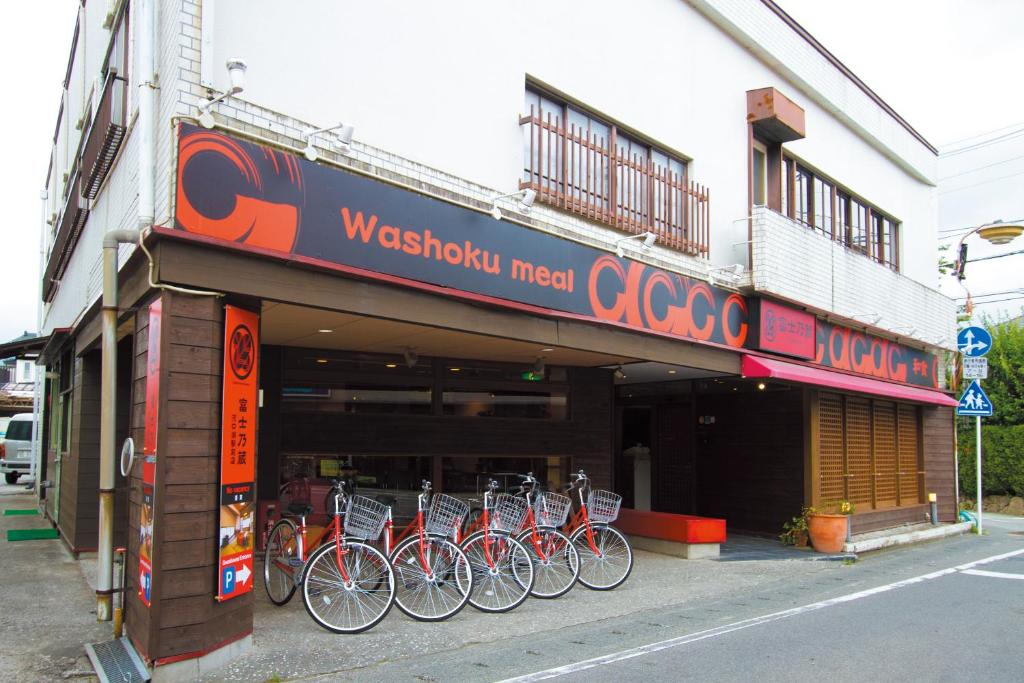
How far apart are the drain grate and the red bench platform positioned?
7.70m

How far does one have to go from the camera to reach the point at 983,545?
14633 millimetres

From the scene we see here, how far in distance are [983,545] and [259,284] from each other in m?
14.3

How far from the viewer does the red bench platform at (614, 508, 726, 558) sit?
11.5 m

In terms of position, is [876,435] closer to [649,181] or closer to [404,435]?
[649,181]

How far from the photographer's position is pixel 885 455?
16.1m

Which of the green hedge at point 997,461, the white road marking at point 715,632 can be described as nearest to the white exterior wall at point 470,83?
the white road marking at point 715,632

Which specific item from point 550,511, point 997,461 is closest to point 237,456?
point 550,511

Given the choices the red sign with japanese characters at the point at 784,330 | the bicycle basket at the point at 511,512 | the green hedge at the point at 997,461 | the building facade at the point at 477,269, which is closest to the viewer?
the building facade at the point at 477,269

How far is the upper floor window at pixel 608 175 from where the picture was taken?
9.82m

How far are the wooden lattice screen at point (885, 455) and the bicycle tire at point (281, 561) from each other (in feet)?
40.0

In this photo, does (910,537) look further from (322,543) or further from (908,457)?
(322,543)

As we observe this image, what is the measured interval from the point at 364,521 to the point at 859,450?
11.1 m

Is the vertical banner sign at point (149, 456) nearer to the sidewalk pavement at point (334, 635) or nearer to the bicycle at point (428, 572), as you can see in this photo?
the sidewalk pavement at point (334, 635)

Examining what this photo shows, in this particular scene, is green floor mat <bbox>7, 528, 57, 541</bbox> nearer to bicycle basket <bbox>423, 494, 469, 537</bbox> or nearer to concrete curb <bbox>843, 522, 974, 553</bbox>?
bicycle basket <bbox>423, 494, 469, 537</bbox>
